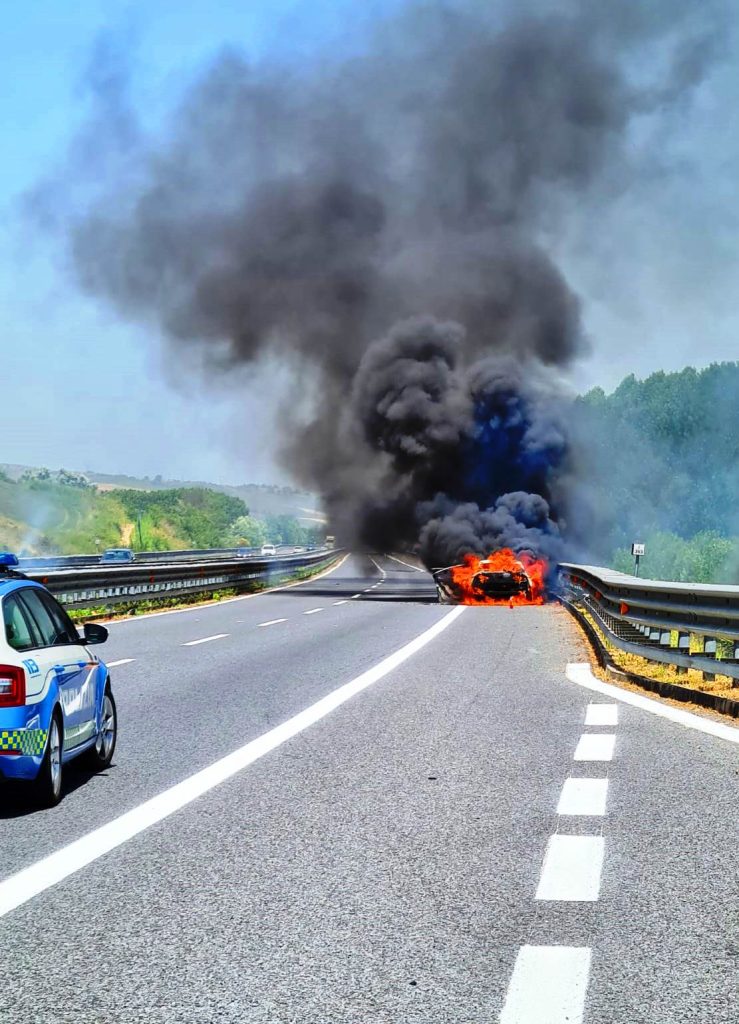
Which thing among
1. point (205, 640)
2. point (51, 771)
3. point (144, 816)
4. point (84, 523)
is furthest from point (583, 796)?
point (84, 523)

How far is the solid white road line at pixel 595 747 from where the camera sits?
8.80m

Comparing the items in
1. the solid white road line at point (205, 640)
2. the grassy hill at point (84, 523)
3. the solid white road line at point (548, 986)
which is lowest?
the solid white road line at point (205, 640)

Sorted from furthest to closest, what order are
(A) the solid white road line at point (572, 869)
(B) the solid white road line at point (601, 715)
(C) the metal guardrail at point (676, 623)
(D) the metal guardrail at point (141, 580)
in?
(D) the metal guardrail at point (141, 580)
(C) the metal guardrail at point (676, 623)
(B) the solid white road line at point (601, 715)
(A) the solid white road line at point (572, 869)

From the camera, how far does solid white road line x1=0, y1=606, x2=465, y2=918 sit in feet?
18.0

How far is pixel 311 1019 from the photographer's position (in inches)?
151

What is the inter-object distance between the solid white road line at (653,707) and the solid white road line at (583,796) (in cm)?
213

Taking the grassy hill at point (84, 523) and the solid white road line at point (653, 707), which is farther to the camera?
the grassy hill at point (84, 523)

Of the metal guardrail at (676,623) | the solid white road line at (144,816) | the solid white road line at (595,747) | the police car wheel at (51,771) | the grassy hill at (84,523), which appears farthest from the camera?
the grassy hill at (84,523)

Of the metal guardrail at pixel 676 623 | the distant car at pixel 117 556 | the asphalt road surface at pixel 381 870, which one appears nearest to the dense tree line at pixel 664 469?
the distant car at pixel 117 556

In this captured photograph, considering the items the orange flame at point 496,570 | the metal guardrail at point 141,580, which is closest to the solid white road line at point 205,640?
the metal guardrail at point 141,580

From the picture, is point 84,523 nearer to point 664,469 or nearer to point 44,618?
point 664,469

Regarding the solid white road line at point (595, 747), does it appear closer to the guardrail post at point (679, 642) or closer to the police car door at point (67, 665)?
the police car door at point (67, 665)

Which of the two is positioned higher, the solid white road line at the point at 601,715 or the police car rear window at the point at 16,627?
the police car rear window at the point at 16,627

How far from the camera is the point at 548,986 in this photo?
411cm
